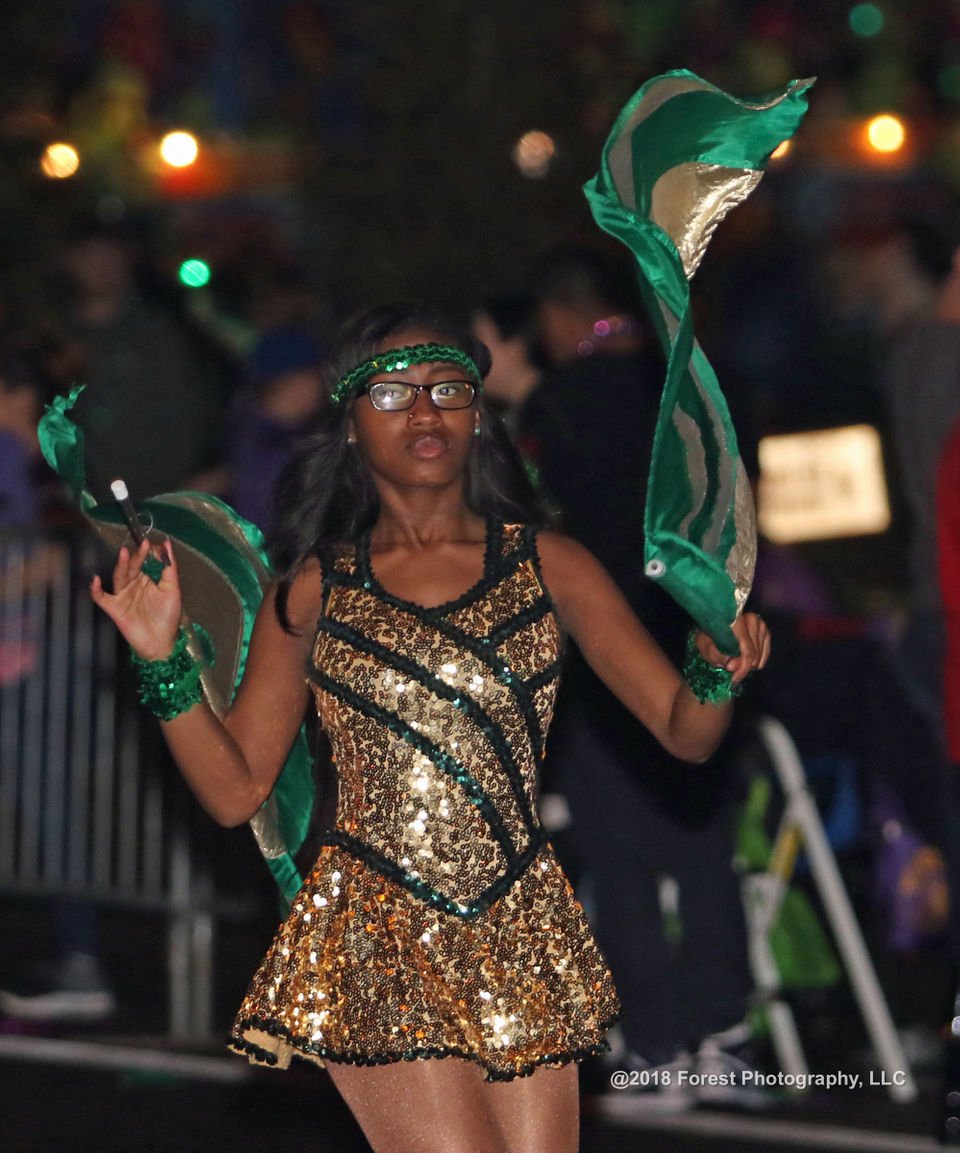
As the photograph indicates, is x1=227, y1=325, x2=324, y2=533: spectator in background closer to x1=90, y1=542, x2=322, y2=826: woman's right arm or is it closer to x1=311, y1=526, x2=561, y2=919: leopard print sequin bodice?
x1=90, y1=542, x2=322, y2=826: woman's right arm

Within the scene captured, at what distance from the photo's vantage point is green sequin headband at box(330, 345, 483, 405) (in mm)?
3973

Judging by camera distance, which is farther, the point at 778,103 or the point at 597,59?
the point at 597,59

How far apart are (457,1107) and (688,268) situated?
1449mm

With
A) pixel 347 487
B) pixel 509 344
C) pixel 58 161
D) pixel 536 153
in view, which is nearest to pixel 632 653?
pixel 347 487

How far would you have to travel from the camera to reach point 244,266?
1134cm

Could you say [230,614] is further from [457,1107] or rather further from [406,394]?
[457,1107]

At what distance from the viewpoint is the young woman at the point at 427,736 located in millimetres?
3680

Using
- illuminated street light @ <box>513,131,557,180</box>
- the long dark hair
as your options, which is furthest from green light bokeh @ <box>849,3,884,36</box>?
the long dark hair

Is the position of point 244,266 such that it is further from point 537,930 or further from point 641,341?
point 537,930

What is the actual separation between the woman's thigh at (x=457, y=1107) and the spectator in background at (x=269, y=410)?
4.51 meters

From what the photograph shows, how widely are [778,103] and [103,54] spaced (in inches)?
494

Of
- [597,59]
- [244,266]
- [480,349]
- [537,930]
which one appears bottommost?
[537,930]

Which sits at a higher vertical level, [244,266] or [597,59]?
[597,59]

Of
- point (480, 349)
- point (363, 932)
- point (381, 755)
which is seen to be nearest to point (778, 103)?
point (480, 349)
